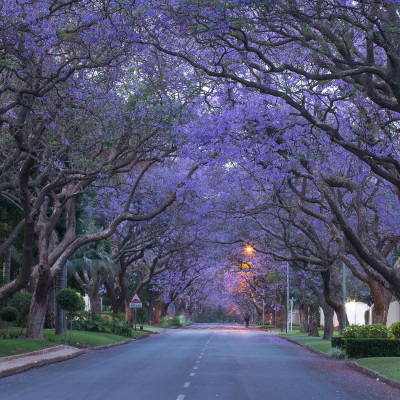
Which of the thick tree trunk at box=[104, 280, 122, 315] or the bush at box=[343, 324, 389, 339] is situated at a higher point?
the thick tree trunk at box=[104, 280, 122, 315]

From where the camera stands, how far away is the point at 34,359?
19531 millimetres

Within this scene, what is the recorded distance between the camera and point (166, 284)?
5788cm

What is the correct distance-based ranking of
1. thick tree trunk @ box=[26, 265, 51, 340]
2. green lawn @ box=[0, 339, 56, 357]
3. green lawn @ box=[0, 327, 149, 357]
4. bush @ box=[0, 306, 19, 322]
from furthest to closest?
bush @ box=[0, 306, 19, 322] < thick tree trunk @ box=[26, 265, 51, 340] < green lawn @ box=[0, 327, 149, 357] < green lawn @ box=[0, 339, 56, 357]

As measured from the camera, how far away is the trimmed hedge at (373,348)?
22891mm

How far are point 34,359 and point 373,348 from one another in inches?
455

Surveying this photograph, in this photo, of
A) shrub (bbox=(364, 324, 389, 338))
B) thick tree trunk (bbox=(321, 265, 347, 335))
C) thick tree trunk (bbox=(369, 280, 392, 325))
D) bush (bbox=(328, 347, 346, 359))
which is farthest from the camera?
thick tree trunk (bbox=(321, 265, 347, 335))

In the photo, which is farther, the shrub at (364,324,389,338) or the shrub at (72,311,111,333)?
the shrub at (72,311,111,333)

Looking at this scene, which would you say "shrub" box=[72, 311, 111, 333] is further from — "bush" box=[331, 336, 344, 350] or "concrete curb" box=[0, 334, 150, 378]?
"bush" box=[331, 336, 344, 350]

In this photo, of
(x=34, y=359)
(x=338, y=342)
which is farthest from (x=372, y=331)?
Answer: (x=34, y=359)

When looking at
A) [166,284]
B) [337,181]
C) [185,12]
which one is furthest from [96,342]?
[166,284]

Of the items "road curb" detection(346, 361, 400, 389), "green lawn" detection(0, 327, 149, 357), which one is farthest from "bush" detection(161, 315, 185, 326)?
"road curb" detection(346, 361, 400, 389)

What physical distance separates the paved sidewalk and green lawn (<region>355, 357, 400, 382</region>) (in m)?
9.48

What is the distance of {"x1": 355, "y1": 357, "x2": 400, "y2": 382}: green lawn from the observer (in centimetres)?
1684

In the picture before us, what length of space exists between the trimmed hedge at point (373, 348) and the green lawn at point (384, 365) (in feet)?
3.00
